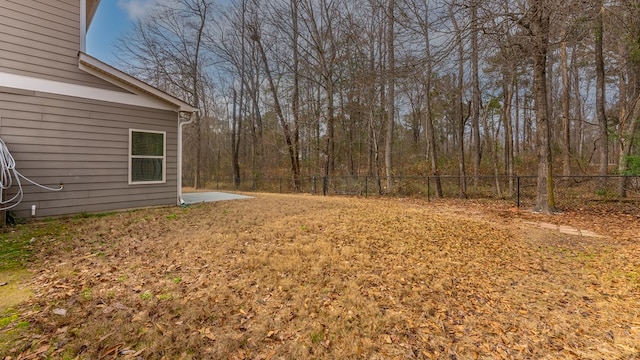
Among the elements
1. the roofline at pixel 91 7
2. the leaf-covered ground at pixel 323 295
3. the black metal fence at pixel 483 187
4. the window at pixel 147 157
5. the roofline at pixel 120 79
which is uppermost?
the roofline at pixel 91 7

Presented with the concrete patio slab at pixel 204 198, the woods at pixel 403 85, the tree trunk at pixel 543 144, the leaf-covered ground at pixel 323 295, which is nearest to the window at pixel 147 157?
the concrete patio slab at pixel 204 198

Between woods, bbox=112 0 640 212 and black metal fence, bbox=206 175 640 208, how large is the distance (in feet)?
1.12

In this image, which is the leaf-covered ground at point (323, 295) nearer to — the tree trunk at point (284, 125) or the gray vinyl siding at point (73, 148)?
the gray vinyl siding at point (73, 148)

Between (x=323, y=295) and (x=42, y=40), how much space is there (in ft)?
20.7

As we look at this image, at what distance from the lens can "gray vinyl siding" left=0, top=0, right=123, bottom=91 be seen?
14.8 ft

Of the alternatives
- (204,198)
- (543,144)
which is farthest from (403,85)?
(204,198)

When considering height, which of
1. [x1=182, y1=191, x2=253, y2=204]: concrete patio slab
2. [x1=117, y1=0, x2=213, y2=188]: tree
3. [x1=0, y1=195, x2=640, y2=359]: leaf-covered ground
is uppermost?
[x1=117, y1=0, x2=213, y2=188]: tree

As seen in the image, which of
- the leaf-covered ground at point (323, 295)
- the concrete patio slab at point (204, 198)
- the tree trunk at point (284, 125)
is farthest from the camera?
the tree trunk at point (284, 125)

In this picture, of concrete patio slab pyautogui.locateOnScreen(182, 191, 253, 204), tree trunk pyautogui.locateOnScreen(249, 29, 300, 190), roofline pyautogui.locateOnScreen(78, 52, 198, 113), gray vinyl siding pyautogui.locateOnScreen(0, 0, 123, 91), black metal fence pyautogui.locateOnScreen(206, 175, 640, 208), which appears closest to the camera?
gray vinyl siding pyautogui.locateOnScreen(0, 0, 123, 91)

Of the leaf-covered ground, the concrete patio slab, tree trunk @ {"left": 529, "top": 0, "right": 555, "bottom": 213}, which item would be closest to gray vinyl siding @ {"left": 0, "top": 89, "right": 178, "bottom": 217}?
the leaf-covered ground

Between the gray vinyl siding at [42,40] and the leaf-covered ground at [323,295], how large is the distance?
267 centimetres

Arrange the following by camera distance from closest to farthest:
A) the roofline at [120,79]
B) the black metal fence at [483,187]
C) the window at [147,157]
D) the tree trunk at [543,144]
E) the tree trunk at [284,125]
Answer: the roofline at [120,79], the window at [147,157], the tree trunk at [543,144], the black metal fence at [483,187], the tree trunk at [284,125]

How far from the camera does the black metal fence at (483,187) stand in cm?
816

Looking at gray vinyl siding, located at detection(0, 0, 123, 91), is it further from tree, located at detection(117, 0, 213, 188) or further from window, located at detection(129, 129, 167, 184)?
tree, located at detection(117, 0, 213, 188)
